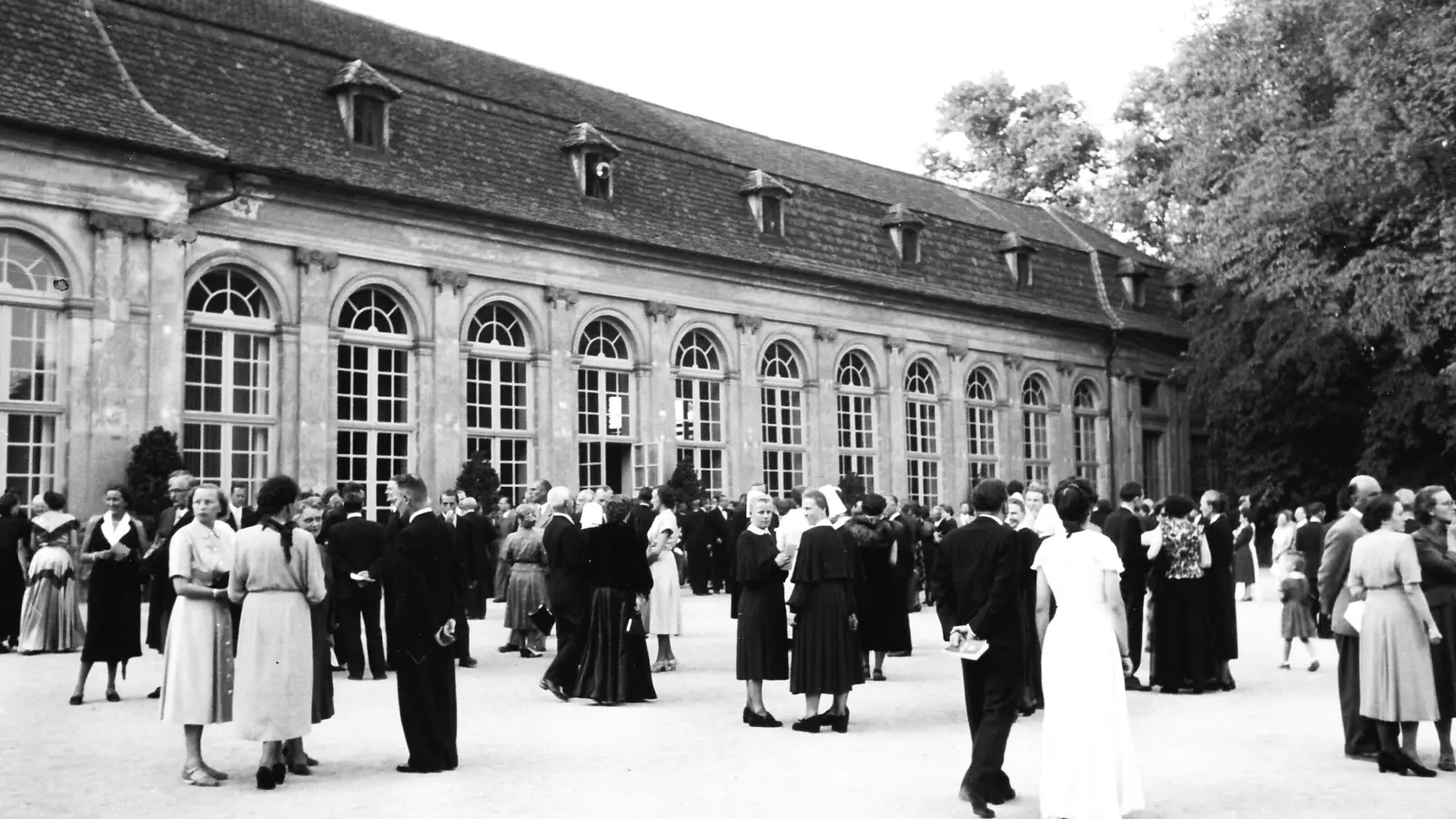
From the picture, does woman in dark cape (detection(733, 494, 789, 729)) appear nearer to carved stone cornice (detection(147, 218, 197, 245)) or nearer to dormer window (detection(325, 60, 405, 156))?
carved stone cornice (detection(147, 218, 197, 245))

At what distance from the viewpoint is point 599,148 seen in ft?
85.5

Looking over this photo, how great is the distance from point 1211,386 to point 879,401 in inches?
297

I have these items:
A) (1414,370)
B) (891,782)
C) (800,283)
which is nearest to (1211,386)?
(1414,370)

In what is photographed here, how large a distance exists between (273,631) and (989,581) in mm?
3964

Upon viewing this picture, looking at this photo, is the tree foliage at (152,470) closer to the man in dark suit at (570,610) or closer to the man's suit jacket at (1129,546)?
the man in dark suit at (570,610)

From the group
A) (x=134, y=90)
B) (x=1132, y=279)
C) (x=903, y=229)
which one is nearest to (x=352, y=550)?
(x=134, y=90)

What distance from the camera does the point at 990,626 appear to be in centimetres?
756

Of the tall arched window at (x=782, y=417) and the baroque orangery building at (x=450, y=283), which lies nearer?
the baroque orangery building at (x=450, y=283)

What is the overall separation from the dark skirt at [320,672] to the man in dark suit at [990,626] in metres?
4.07

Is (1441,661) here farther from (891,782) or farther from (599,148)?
(599,148)

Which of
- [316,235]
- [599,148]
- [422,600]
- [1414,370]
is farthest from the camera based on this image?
[1414,370]

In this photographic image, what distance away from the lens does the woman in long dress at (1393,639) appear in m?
8.23

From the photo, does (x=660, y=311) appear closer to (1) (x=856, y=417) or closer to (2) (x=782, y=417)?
(2) (x=782, y=417)

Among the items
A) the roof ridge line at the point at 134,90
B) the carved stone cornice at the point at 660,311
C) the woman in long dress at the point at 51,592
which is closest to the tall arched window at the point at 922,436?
the carved stone cornice at the point at 660,311
